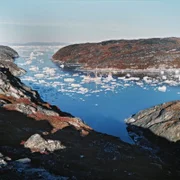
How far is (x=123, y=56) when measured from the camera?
14925 cm

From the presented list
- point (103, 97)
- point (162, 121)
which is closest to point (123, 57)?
point (103, 97)

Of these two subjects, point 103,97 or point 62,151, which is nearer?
point 62,151

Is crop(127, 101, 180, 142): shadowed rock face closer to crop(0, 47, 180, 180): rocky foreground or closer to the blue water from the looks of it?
crop(0, 47, 180, 180): rocky foreground

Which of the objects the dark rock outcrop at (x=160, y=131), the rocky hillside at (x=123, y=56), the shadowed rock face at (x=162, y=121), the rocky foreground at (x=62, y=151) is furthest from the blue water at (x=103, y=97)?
the rocky hillside at (x=123, y=56)

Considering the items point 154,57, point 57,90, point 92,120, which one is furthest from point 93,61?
point 92,120

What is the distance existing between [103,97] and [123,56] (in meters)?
79.3

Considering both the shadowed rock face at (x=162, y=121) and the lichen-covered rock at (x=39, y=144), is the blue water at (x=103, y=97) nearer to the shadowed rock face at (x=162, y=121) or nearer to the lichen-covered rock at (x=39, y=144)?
the shadowed rock face at (x=162, y=121)

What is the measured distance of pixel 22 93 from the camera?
4941cm

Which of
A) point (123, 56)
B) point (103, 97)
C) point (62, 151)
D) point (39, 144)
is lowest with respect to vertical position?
point (103, 97)

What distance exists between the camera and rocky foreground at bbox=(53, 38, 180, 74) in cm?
13412

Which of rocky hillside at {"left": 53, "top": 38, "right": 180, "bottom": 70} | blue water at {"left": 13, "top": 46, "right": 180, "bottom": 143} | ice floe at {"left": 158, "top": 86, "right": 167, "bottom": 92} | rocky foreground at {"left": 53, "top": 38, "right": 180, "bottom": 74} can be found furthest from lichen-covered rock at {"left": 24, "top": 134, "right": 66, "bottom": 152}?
rocky hillside at {"left": 53, "top": 38, "right": 180, "bottom": 70}

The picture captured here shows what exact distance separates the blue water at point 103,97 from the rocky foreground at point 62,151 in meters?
7.87

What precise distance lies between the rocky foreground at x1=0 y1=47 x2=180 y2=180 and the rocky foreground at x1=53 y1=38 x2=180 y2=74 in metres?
84.9

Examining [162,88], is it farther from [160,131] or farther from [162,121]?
[160,131]
